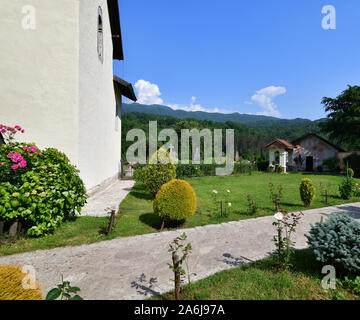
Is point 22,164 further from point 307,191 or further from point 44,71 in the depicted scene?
point 307,191

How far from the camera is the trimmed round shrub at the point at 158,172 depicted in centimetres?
788

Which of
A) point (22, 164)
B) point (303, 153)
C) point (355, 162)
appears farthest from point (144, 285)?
point (303, 153)

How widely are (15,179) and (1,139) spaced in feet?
5.92

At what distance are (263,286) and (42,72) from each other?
7180 millimetres

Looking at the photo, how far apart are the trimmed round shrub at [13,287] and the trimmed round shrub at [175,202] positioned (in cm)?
349

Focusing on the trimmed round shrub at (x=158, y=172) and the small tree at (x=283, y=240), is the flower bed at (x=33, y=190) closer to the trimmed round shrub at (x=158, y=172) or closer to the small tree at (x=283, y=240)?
the trimmed round shrub at (x=158, y=172)

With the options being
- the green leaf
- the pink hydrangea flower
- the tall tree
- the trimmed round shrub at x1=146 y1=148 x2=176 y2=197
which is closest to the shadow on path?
the green leaf

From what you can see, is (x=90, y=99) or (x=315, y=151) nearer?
(x=90, y=99)

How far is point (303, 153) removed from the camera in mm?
24141

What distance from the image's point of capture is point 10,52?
5.33 meters

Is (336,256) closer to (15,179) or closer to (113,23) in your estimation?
(15,179)

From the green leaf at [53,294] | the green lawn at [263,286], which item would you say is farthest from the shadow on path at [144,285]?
the green leaf at [53,294]
